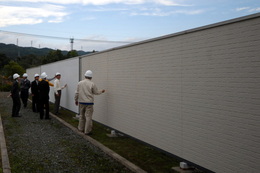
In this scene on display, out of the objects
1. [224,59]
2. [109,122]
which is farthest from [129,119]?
[224,59]

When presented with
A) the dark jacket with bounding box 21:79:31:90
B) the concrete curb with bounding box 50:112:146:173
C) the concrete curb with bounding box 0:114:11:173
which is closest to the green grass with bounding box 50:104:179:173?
the concrete curb with bounding box 50:112:146:173

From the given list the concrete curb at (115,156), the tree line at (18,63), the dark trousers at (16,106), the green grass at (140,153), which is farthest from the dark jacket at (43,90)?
the tree line at (18,63)

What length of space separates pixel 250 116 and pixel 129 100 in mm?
4254

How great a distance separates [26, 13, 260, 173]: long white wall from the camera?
4188 mm

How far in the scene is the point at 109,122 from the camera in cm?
936

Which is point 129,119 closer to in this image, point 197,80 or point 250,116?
point 197,80

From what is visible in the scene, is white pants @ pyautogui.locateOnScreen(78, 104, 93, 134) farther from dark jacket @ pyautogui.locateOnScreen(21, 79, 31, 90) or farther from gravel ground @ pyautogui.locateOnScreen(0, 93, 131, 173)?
dark jacket @ pyautogui.locateOnScreen(21, 79, 31, 90)

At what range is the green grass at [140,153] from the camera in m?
5.53

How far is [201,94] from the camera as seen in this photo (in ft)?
16.8

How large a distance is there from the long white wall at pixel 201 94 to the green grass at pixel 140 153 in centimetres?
20

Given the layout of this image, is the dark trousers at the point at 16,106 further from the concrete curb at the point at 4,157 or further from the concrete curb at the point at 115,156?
the concrete curb at the point at 115,156

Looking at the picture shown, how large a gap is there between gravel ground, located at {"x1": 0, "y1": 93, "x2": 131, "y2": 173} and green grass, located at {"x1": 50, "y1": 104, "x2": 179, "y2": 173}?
1.41ft

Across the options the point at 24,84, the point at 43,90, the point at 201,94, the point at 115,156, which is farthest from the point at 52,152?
the point at 24,84

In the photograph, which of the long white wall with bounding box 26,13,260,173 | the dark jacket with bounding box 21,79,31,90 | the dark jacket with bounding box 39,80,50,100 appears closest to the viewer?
the long white wall with bounding box 26,13,260,173
